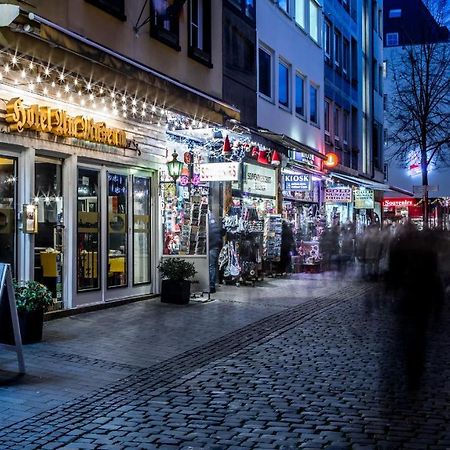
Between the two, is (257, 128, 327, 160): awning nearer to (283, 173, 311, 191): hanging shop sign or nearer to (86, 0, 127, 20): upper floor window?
(283, 173, 311, 191): hanging shop sign

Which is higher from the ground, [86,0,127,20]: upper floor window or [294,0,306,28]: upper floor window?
[294,0,306,28]: upper floor window

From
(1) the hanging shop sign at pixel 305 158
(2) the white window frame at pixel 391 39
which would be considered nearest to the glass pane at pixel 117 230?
(1) the hanging shop sign at pixel 305 158

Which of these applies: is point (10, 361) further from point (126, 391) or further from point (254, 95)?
point (254, 95)

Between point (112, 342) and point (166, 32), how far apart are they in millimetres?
Answer: 7525

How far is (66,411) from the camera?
624 cm

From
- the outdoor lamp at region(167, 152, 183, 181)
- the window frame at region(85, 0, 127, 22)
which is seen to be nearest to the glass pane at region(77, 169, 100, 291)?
the outdoor lamp at region(167, 152, 183, 181)

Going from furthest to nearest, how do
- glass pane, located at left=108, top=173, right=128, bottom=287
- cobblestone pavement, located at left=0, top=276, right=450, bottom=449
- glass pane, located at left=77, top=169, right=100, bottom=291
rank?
glass pane, located at left=108, top=173, right=128, bottom=287, glass pane, located at left=77, top=169, right=100, bottom=291, cobblestone pavement, located at left=0, top=276, right=450, bottom=449

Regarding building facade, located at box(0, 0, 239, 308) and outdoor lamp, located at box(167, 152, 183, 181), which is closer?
building facade, located at box(0, 0, 239, 308)

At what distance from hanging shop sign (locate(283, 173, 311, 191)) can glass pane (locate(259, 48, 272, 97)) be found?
267 cm

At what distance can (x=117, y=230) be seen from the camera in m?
13.4

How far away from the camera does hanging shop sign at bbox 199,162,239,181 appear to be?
630 inches

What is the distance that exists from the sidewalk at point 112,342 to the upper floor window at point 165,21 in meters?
5.34

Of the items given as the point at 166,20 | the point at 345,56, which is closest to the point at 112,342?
the point at 166,20

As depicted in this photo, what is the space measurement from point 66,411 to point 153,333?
4109mm
